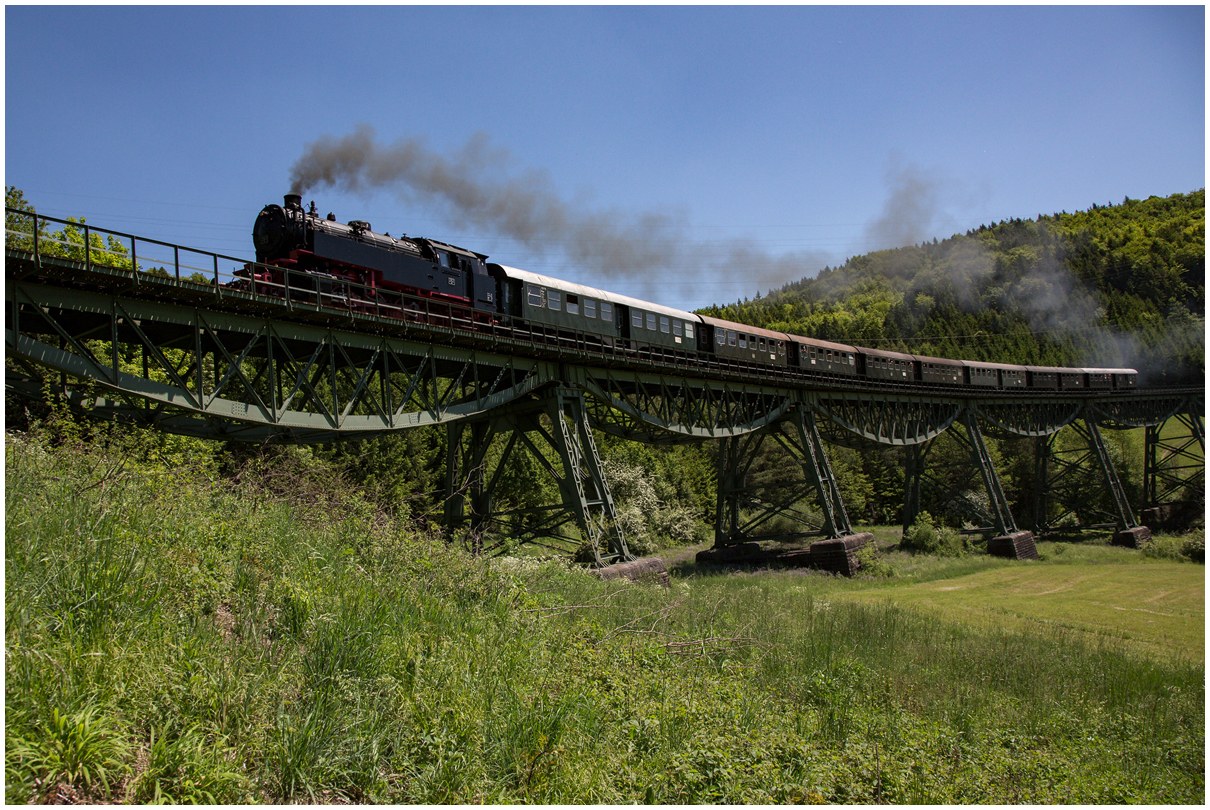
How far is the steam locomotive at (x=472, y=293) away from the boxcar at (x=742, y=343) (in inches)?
1.7

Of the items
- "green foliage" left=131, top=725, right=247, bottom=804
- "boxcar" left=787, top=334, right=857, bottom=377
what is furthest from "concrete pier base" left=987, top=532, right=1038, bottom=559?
"green foliage" left=131, top=725, right=247, bottom=804

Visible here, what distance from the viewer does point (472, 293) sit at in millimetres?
19984

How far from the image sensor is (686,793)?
20.7 feet

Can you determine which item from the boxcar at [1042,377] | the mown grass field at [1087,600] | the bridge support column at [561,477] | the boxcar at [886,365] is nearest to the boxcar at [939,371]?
the boxcar at [886,365]

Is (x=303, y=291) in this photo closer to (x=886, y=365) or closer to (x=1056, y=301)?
(x=886, y=365)

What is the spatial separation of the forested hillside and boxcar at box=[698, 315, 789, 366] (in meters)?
68.9

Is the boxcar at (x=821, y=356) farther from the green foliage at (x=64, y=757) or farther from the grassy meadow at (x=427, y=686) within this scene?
the green foliage at (x=64, y=757)

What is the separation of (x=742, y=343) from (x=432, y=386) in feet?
49.3

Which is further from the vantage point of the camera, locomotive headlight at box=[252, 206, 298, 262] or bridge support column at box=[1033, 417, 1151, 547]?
bridge support column at box=[1033, 417, 1151, 547]

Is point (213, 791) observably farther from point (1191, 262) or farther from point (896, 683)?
point (1191, 262)

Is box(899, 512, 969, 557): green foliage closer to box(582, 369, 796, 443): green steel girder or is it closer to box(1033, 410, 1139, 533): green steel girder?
box(582, 369, 796, 443): green steel girder

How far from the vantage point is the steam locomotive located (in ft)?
55.8

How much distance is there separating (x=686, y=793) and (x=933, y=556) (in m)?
31.6

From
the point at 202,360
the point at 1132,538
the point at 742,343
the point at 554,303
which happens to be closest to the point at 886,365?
the point at 742,343
